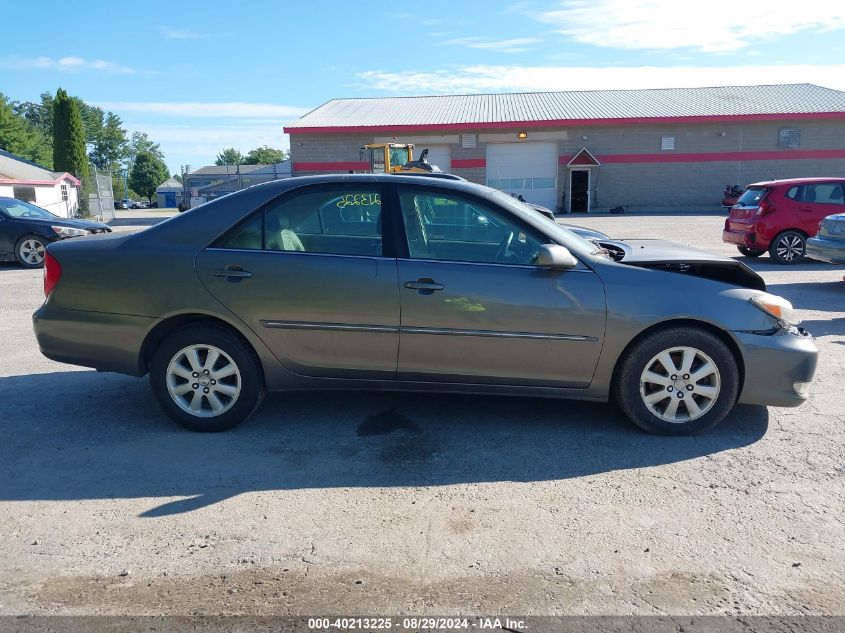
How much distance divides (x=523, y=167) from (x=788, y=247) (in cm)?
2339

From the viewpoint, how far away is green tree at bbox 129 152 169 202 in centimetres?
10731

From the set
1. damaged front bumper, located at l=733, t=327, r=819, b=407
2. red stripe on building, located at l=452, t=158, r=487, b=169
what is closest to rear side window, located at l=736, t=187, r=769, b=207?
damaged front bumper, located at l=733, t=327, r=819, b=407

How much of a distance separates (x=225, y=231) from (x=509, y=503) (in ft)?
8.19

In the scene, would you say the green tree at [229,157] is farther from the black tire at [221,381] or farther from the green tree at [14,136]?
the black tire at [221,381]

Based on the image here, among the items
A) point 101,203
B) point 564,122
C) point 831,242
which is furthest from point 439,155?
point 831,242

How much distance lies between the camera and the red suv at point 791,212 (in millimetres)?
13031

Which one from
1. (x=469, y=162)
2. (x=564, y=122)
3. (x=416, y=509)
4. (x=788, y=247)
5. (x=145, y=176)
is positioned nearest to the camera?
(x=416, y=509)

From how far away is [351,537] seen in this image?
3299 mm

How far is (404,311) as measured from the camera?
434 cm

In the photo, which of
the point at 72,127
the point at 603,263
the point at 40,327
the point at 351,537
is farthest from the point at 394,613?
the point at 72,127

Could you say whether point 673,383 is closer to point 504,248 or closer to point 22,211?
point 504,248

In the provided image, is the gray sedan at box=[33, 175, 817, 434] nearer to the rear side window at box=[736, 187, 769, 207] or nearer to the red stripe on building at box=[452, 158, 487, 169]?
the rear side window at box=[736, 187, 769, 207]

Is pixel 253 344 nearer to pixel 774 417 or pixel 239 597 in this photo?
pixel 239 597

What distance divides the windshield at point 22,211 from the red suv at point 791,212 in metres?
14.1
